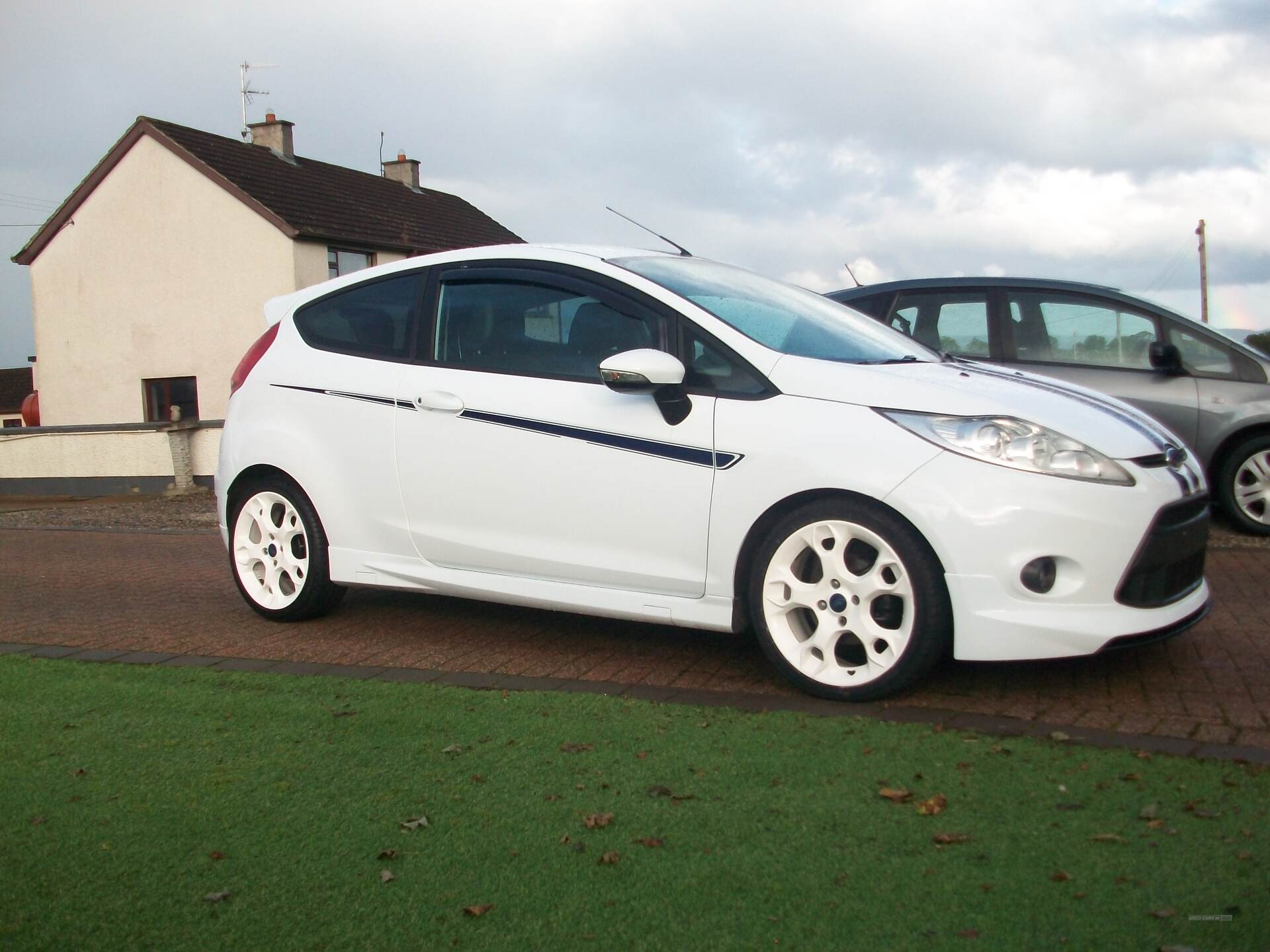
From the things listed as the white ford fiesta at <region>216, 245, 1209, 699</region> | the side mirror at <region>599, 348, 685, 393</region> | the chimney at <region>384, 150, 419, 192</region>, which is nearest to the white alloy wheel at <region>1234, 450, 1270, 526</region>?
the white ford fiesta at <region>216, 245, 1209, 699</region>

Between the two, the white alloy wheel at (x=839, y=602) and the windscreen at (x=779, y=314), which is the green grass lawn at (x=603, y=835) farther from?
the windscreen at (x=779, y=314)

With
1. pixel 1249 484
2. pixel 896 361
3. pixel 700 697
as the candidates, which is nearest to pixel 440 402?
pixel 700 697

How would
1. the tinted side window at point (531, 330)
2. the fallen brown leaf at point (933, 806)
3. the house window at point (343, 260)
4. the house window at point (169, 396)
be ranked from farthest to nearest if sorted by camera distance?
the house window at point (343, 260), the house window at point (169, 396), the tinted side window at point (531, 330), the fallen brown leaf at point (933, 806)

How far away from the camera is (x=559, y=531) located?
5.37m

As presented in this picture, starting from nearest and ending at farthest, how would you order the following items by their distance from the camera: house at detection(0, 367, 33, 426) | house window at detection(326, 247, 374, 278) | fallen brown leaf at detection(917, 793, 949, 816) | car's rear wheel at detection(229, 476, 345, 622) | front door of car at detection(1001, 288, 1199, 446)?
1. fallen brown leaf at detection(917, 793, 949, 816)
2. car's rear wheel at detection(229, 476, 345, 622)
3. front door of car at detection(1001, 288, 1199, 446)
4. house window at detection(326, 247, 374, 278)
5. house at detection(0, 367, 33, 426)

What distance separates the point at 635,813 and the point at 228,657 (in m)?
2.88

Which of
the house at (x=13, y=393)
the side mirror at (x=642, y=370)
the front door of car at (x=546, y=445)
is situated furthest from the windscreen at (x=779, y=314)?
the house at (x=13, y=393)

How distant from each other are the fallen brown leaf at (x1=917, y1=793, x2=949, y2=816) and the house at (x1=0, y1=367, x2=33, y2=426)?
82940 millimetres

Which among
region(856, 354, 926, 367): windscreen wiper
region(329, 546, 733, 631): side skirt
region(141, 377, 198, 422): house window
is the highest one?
region(856, 354, 926, 367): windscreen wiper

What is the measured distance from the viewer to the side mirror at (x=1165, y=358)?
908 centimetres

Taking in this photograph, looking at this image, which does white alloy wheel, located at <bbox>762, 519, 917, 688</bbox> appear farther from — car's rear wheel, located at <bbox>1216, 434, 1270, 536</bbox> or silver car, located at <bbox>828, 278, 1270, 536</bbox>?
car's rear wheel, located at <bbox>1216, 434, 1270, 536</bbox>

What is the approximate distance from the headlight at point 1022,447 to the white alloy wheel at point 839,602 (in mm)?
437

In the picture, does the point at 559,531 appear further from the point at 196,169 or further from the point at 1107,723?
the point at 196,169

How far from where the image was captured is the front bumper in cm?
441
